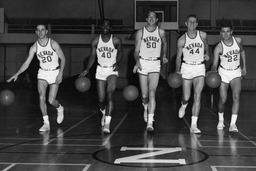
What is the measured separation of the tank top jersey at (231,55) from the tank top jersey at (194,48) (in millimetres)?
383

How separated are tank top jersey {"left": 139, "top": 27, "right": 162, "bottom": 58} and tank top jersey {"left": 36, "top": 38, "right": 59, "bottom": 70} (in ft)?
5.08

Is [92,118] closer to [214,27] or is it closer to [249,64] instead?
[214,27]

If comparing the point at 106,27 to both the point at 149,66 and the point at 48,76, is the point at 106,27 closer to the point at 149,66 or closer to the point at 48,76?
the point at 149,66

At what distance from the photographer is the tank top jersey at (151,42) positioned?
710 cm

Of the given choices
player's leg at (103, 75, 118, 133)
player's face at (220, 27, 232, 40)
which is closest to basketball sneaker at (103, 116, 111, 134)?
player's leg at (103, 75, 118, 133)

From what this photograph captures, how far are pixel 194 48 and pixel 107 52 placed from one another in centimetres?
149

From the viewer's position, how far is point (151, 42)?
710 cm

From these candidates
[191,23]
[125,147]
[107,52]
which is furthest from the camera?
[107,52]

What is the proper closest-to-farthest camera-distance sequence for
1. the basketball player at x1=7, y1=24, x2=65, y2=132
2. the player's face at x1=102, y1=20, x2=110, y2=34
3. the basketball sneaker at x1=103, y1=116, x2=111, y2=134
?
1. the basketball sneaker at x1=103, y1=116, x2=111, y2=134
2. the basketball player at x1=7, y1=24, x2=65, y2=132
3. the player's face at x1=102, y1=20, x2=110, y2=34

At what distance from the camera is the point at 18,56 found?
2792cm

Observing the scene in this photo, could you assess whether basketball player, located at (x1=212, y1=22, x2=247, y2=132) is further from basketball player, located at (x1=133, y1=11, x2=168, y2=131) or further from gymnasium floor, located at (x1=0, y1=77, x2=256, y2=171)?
basketball player, located at (x1=133, y1=11, x2=168, y2=131)

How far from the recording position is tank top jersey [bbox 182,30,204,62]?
703cm

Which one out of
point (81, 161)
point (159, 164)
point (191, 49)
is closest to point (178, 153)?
point (159, 164)

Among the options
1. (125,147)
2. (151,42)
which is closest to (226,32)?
(151,42)
